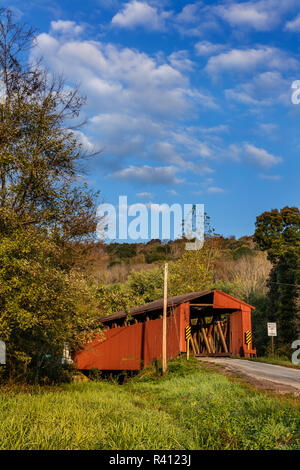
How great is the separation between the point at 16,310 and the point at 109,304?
5.08 metres

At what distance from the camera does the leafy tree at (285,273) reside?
96.9ft

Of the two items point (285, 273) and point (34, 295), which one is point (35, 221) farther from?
point (285, 273)

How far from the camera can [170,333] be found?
72.3ft

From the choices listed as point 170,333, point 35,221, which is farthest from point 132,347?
point 35,221

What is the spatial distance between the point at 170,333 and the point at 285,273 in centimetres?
1285

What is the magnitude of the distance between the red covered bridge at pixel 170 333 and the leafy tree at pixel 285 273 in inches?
225

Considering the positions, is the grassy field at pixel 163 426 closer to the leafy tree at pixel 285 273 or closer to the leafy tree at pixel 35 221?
the leafy tree at pixel 35 221

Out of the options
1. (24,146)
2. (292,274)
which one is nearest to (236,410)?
(24,146)

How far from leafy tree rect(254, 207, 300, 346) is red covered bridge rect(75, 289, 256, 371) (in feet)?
18.7

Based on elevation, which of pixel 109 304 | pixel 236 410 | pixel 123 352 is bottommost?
pixel 123 352

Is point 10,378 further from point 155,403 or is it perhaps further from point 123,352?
point 123,352

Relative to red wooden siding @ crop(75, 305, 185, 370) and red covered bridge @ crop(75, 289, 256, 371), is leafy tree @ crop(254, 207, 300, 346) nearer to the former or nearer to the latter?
red covered bridge @ crop(75, 289, 256, 371)

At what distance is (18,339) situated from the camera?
13.1m

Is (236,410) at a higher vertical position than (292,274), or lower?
lower
